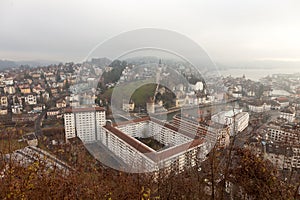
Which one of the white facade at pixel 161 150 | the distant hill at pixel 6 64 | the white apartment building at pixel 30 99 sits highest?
the distant hill at pixel 6 64

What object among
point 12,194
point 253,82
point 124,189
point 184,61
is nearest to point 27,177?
point 12,194

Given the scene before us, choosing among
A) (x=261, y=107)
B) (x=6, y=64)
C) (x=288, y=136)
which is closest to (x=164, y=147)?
(x=288, y=136)

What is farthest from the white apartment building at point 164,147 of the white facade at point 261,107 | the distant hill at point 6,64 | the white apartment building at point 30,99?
the distant hill at point 6,64

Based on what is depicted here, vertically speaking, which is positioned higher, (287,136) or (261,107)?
(287,136)

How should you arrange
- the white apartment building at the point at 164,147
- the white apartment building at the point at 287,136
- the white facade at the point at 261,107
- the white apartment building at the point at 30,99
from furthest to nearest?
the white apartment building at the point at 30,99
the white facade at the point at 261,107
the white apartment building at the point at 164,147
the white apartment building at the point at 287,136

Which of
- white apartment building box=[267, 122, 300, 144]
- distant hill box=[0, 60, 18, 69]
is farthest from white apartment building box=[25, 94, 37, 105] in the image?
white apartment building box=[267, 122, 300, 144]

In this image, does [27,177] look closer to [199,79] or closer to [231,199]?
[199,79]

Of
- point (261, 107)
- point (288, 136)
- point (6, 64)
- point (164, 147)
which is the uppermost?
point (6, 64)

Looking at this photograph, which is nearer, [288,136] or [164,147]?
[288,136]

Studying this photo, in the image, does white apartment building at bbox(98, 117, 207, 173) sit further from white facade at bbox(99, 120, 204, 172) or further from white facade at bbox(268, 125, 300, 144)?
white facade at bbox(268, 125, 300, 144)

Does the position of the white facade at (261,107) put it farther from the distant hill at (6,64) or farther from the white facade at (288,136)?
the distant hill at (6,64)

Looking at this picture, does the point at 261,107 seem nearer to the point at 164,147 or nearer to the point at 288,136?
the point at 288,136
